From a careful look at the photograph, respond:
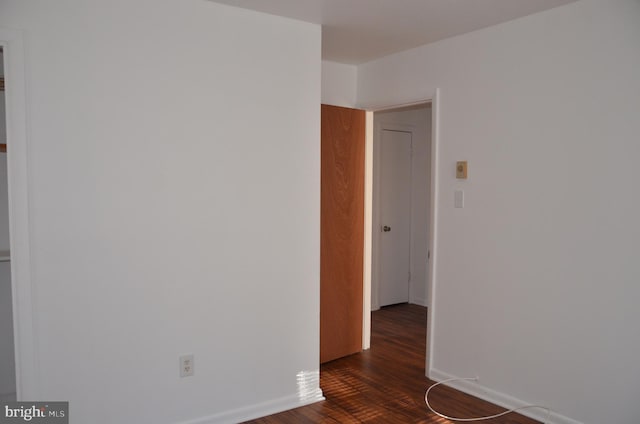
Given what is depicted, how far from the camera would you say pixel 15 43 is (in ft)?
7.08

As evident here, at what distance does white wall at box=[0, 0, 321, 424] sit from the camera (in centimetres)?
228

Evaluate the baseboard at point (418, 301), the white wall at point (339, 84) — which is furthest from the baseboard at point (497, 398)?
the white wall at point (339, 84)

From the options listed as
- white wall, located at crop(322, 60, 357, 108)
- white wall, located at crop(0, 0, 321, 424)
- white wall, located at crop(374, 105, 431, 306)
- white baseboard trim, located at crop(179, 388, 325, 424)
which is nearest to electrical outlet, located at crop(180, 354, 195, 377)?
white wall, located at crop(0, 0, 321, 424)

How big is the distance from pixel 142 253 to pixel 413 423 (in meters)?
1.89

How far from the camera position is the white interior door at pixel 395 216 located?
5418 millimetres

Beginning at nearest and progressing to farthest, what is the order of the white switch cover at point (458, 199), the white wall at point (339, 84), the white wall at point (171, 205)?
the white wall at point (171, 205), the white switch cover at point (458, 199), the white wall at point (339, 84)

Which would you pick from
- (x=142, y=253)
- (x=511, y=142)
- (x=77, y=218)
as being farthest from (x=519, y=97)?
(x=77, y=218)

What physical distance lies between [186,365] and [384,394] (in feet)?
4.60

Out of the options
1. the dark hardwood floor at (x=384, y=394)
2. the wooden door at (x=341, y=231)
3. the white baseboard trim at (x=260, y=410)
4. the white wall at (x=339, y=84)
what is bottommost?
the dark hardwood floor at (x=384, y=394)

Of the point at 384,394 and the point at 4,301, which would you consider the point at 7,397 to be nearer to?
the point at 4,301

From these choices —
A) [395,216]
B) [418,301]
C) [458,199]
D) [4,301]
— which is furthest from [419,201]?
[4,301]

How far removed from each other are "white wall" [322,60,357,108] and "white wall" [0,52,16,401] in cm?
232

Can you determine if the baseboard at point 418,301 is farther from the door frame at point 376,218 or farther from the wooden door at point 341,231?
the wooden door at point 341,231

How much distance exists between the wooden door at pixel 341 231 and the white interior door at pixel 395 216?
1.45 m
